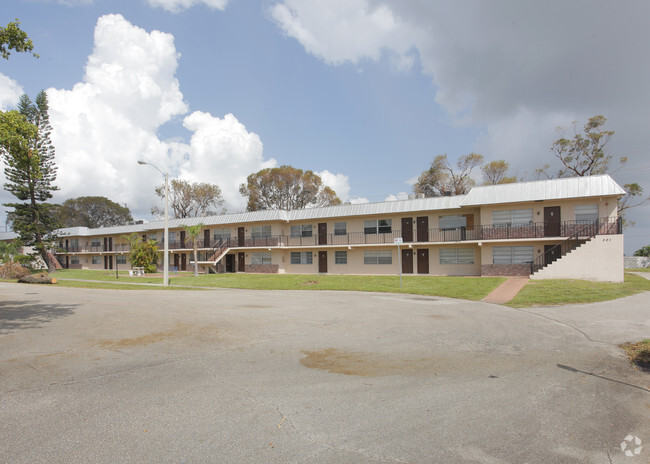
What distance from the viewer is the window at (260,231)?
39175 mm

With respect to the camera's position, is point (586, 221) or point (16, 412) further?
point (586, 221)

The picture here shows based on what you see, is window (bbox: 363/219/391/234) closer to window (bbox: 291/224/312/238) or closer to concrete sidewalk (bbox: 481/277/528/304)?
window (bbox: 291/224/312/238)

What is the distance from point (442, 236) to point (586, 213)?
9920mm

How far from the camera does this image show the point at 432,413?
14.8ft

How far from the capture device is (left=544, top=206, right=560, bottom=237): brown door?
86.3ft

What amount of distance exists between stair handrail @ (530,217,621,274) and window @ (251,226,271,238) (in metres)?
24.3

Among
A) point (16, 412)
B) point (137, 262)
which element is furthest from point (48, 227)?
point (16, 412)

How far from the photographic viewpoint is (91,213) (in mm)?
78500

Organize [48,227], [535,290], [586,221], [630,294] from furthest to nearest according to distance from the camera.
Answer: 1. [48,227]
2. [586,221]
3. [535,290]
4. [630,294]

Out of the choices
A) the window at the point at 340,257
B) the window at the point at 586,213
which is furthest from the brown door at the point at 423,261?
the window at the point at 586,213

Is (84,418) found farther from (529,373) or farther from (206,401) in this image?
(529,373)

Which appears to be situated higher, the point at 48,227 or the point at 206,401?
the point at 48,227

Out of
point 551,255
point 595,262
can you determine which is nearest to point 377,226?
point 551,255

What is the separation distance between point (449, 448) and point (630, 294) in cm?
1882
